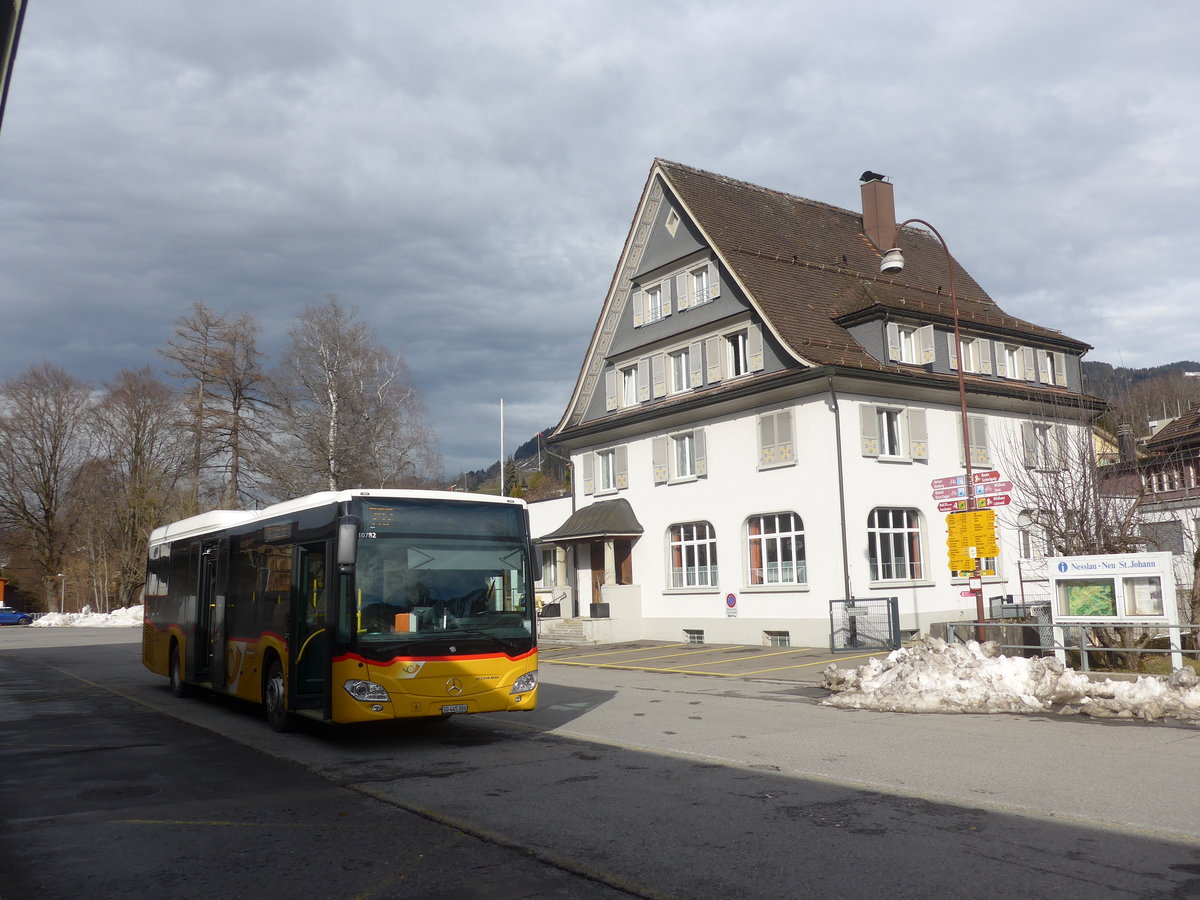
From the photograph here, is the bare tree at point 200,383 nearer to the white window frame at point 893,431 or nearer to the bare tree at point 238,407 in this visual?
the bare tree at point 238,407

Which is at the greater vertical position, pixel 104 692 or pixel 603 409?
pixel 603 409

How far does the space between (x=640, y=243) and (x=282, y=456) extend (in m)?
19.1

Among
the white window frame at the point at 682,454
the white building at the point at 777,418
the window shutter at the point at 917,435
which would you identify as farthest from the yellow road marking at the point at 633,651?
the window shutter at the point at 917,435

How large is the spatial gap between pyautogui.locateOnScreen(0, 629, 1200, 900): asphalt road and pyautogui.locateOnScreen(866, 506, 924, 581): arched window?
1419 centimetres

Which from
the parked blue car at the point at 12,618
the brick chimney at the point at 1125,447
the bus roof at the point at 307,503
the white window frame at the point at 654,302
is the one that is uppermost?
the white window frame at the point at 654,302

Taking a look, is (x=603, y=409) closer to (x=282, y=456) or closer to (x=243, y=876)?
(x=282, y=456)

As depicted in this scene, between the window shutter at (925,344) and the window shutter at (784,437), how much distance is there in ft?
17.2

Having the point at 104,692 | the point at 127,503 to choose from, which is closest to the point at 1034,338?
the point at 104,692

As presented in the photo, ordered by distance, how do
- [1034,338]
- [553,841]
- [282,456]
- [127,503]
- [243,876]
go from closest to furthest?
1. [243,876]
2. [553,841]
3. [1034,338]
4. [282,456]
5. [127,503]

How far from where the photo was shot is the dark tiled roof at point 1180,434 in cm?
4439

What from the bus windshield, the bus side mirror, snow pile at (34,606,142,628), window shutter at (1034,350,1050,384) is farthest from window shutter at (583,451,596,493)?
→ snow pile at (34,606,142,628)

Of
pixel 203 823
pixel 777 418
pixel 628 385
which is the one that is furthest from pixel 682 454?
pixel 203 823

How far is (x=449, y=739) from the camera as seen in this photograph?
1257 cm

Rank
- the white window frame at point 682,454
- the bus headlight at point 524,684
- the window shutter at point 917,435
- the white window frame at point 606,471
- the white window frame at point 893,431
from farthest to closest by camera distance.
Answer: the white window frame at point 606,471 < the white window frame at point 682,454 < the window shutter at point 917,435 < the white window frame at point 893,431 < the bus headlight at point 524,684
